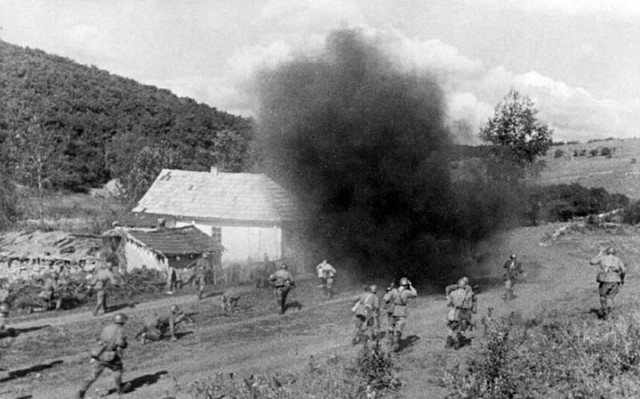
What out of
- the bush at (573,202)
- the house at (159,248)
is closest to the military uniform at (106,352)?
the house at (159,248)

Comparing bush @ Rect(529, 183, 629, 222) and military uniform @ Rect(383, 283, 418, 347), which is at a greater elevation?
bush @ Rect(529, 183, 629, 222)

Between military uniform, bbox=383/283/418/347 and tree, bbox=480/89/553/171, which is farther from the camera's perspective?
tree, bbox=480/89/553/171

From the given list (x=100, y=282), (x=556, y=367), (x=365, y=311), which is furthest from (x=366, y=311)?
(x=100, y=282)

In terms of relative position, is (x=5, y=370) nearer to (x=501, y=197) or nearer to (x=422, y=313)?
(x=422, y=313)

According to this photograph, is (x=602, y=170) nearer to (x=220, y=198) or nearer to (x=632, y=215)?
(x=632, y=215)

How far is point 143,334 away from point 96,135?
6248cm

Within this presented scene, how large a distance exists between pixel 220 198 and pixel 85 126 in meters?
44.4

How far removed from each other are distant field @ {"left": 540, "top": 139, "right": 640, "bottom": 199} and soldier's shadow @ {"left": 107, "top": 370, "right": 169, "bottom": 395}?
2004 inches

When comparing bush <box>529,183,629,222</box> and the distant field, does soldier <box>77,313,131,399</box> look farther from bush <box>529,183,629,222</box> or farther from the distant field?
the distant field

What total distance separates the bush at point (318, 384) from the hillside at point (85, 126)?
4262 cm

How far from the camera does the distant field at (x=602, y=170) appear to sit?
201ft

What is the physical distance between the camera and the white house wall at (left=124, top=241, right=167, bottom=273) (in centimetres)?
3038

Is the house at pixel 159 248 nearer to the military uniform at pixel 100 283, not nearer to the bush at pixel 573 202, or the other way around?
the military uniform at pixel 100 283

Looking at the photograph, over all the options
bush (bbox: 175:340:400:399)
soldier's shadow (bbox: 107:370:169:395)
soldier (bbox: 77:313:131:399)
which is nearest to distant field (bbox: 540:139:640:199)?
bush (bbox: 175:340:400:399)
